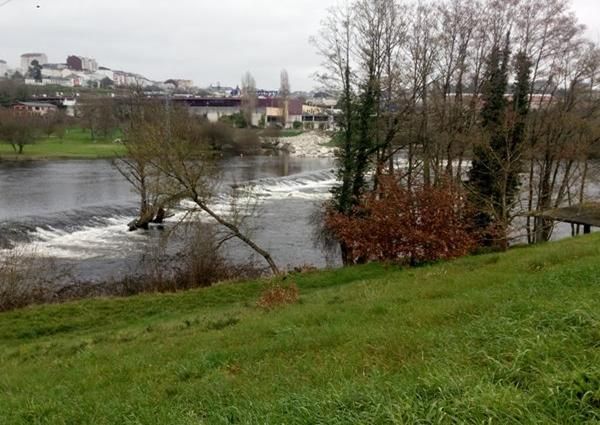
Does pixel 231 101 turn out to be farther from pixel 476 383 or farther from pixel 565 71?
pixel 476 383

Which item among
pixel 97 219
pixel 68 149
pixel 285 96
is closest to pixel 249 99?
pixel 285 96

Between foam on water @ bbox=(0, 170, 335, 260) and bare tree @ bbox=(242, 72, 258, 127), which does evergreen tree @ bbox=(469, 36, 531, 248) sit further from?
bare tree @ bbox=(242, 72, 258, 127)

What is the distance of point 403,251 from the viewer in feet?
58.0

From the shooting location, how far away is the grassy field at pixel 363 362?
3648mm

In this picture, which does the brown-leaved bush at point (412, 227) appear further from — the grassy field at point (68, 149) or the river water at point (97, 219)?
the grassy field at point (68, 149)

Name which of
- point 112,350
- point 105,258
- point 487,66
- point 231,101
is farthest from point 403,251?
point 231,101

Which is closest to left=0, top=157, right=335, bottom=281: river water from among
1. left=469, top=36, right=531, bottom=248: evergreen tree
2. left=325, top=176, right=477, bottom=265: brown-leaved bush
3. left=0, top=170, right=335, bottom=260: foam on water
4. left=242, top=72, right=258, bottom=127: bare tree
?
left=0, top=170, right=335, bottom=260: foam on water

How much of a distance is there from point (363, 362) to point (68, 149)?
8063cm

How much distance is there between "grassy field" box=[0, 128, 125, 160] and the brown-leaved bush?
4415cm

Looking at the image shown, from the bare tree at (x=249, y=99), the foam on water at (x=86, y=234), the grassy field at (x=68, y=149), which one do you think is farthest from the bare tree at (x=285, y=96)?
the foam on water at (x=86, y=234)

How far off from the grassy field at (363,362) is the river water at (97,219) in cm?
1398

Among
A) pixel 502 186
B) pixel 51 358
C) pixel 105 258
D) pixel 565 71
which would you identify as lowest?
pixel 105 258

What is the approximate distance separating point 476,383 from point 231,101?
498ft

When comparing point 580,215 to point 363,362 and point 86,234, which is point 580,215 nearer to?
point 363,362
